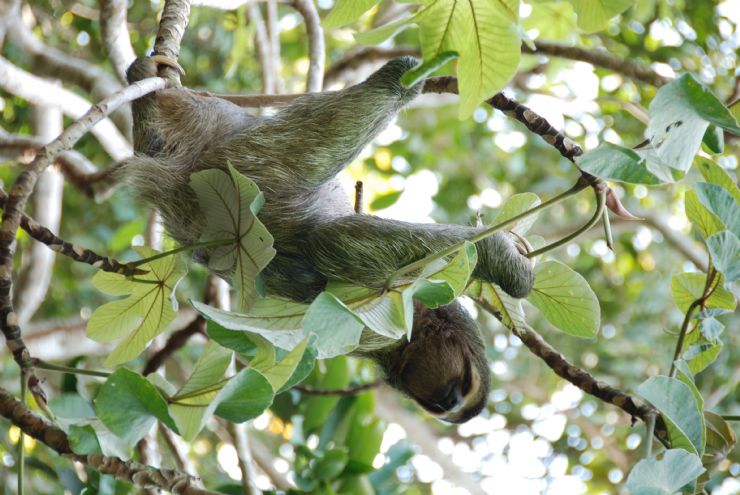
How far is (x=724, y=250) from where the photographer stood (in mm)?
1435

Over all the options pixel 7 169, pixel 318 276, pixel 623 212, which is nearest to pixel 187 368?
pixel 7 169

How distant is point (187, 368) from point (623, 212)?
380 cm

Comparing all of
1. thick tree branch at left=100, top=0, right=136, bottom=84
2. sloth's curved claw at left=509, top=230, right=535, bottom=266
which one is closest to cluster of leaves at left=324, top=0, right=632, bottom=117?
sloth's curved claw at left=509, top=230, right=535, bottom=266

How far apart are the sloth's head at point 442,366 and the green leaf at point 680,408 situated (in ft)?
2.74

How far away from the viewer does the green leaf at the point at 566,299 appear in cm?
179

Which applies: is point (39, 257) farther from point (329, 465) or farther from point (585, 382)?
point (585, 382)

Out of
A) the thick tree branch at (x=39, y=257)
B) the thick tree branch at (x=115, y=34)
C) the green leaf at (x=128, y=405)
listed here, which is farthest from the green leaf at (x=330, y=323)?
the thick tree branch at (x=39, y=257)

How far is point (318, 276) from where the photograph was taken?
81.5 inches

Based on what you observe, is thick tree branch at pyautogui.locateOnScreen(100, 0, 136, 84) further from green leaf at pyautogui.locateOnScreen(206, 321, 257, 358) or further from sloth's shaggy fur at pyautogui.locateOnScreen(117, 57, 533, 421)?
green leaf at pyautogui.locateOnScreen(206, 321, 257, 358)

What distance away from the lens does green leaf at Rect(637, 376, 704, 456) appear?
1398mm

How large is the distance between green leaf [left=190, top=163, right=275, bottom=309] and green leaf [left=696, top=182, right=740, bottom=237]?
2.60ft

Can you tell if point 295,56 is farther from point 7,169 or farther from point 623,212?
point 623,212

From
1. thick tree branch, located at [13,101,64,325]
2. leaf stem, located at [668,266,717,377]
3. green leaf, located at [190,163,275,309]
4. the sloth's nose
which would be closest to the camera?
green leaf, located at [190,163,275,309]

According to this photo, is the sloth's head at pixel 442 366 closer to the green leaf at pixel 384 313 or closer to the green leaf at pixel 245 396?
the green leaf at pixel 384 313
